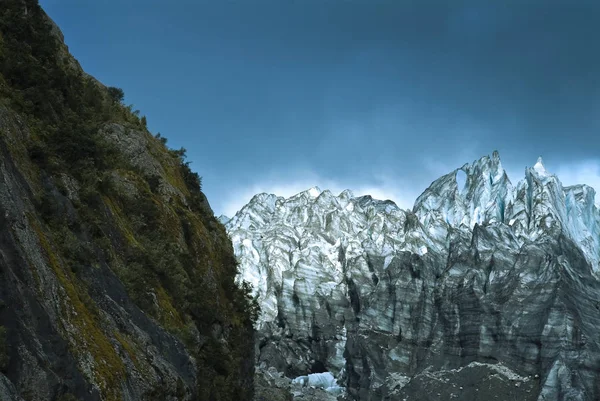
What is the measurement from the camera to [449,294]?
15312cm

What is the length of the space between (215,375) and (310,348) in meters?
147

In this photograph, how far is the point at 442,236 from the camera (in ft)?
590

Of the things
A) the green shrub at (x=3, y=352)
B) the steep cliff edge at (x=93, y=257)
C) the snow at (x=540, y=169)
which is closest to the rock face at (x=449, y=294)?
the snow at (x=540, y=169)

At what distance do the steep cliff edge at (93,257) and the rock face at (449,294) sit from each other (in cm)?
10169

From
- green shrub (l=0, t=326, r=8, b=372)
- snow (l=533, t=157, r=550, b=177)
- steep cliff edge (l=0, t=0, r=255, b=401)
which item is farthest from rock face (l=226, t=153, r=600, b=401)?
green shrub (l=0, t=326, r=8, b=372)

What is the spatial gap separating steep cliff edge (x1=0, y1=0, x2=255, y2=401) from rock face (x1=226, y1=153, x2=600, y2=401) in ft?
334

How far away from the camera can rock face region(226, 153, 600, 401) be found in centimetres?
12738

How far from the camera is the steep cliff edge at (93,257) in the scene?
13375mm

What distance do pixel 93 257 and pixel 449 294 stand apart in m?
141

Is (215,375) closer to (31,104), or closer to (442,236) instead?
(31,104)

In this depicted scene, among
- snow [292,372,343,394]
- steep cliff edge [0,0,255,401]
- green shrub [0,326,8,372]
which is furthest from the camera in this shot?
snow [292,372,343,394]

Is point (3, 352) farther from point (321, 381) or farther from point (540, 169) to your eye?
point (540, 169)

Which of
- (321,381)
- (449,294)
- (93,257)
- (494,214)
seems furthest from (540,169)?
(93,257)

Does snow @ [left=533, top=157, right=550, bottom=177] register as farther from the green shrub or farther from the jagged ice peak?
the green shrub
